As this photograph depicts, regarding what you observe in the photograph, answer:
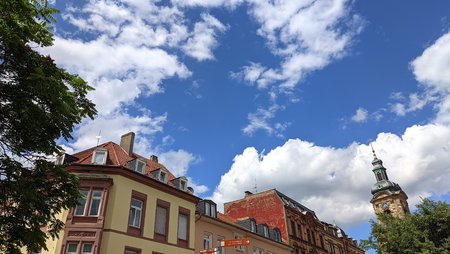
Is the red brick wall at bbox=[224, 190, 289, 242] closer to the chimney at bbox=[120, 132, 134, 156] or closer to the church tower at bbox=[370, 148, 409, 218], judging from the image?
the chimney at bbox=[120, 132, 134, 156]

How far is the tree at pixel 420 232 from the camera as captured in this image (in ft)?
91.2

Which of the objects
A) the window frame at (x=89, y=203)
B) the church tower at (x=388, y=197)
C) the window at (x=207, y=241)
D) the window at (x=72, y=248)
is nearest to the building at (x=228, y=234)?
the window at (x=207, y=241)

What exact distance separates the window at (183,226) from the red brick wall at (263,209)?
670 inches

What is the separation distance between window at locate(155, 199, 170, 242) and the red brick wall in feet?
62.8

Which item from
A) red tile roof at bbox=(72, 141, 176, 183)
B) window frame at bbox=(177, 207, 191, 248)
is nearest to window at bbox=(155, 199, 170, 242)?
window frame at bbox=(177, 207, 191, 248)

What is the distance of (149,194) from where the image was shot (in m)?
23.5

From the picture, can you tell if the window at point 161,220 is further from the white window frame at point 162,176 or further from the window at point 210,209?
the window at point 210,209

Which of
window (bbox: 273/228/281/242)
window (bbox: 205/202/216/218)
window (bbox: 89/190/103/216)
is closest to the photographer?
window (bbox: 89/190/103/216)

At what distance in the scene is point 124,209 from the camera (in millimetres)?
21453

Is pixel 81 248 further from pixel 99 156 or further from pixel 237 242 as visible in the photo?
pixel 237 242

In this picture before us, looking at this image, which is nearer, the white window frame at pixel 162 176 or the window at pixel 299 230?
the white window frame at pixel 162 176

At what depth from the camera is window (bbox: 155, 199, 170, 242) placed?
23.4 meters

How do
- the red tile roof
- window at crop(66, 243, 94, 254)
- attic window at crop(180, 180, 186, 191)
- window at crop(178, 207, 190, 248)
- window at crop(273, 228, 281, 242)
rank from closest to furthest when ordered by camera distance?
1. window at crop(66, 243, 94, 254)
2. the red tile roof
3. window at crop(178, 207, 190, 248)
4. attic window at crop(180, 180, 186, 191)
5. window at crop(273, 228, 281, 242)

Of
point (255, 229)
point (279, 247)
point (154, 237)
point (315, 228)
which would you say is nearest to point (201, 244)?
point (154, 237)
